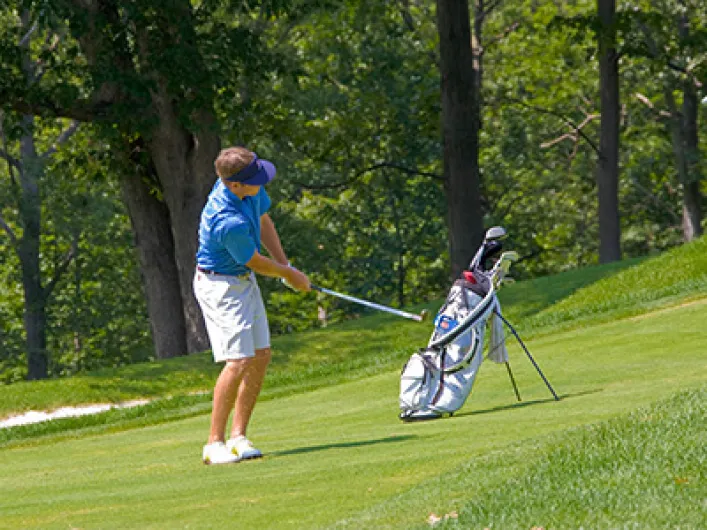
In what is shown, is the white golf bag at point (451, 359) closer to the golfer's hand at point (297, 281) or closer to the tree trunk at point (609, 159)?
the golfer's hand at point (297, 281)

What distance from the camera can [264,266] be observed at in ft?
27.3

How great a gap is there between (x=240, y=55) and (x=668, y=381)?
14.3 metres

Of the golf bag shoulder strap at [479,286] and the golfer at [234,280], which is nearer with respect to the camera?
the golfer at [234,280]

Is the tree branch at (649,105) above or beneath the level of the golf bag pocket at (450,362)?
above

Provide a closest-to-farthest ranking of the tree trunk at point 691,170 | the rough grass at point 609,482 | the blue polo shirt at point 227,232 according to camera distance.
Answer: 1. the rough grass at point 609,482
2. the blue polo shirt at point 227,232
3. the tree trunk at point 691,170

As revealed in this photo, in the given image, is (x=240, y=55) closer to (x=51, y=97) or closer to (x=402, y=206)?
(x=51, y=97)

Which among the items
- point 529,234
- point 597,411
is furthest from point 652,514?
point 529,234

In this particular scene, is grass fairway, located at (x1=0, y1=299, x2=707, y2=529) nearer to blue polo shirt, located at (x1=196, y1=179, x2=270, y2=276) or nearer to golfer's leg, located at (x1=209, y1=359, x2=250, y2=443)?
golfer's leg, located at (x1=209, y1=359, x2=250, y2=443)

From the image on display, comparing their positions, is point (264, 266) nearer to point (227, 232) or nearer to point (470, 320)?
point (227, 232)

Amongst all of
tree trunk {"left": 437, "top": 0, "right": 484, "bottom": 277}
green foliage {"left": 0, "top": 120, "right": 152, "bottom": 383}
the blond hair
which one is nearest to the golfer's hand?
the blond hair

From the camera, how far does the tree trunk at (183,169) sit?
23172mm

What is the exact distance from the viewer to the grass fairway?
240 inches

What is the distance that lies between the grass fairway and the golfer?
0.39 metres

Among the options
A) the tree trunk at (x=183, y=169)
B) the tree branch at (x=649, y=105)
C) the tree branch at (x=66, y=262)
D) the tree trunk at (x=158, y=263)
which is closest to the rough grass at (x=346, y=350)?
the tree trunk at (x=183, y=169)
